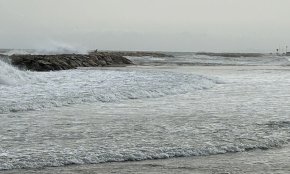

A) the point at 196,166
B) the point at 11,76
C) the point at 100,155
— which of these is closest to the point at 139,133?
the point at 100,155

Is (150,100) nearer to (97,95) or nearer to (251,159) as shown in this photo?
(97,95)

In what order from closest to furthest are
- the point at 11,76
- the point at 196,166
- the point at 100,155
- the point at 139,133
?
the point at 196,166, the point at 100,155, the point at 139,133, the point at 11,76

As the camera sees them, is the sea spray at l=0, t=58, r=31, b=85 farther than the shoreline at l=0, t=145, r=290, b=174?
Yes

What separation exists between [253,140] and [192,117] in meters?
2.49

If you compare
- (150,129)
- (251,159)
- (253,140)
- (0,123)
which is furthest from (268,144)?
(0,123)

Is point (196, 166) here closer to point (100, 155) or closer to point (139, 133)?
point (100, 155)

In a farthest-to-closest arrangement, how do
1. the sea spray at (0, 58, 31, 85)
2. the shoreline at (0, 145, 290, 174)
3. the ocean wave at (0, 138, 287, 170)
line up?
the sea spray at (0, 58, 31, 85), the ocean wave at (0, 138, 287, 170), the shoreline at (0, 145, 290, 174)

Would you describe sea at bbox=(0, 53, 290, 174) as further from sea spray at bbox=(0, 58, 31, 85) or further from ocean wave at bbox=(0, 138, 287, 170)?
sea spray at bbox=(0, 58, 31, 85)

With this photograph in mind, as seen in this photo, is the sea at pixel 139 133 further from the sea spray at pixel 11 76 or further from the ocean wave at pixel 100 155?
the sea spray at pixel 11 76

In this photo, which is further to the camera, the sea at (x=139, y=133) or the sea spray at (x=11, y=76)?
the sea spray at (x=11, y=76)

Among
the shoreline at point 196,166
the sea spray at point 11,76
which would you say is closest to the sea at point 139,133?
the shoreline at point 196,166

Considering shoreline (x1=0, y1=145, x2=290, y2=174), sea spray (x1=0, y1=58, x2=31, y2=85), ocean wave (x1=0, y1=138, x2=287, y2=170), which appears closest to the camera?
shoreline (x1=0, y1=145, x2=290, y2=174)

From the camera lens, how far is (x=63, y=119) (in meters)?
9.11

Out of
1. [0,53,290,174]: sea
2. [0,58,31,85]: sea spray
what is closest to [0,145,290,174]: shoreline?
[0,53,290,174]: sea
